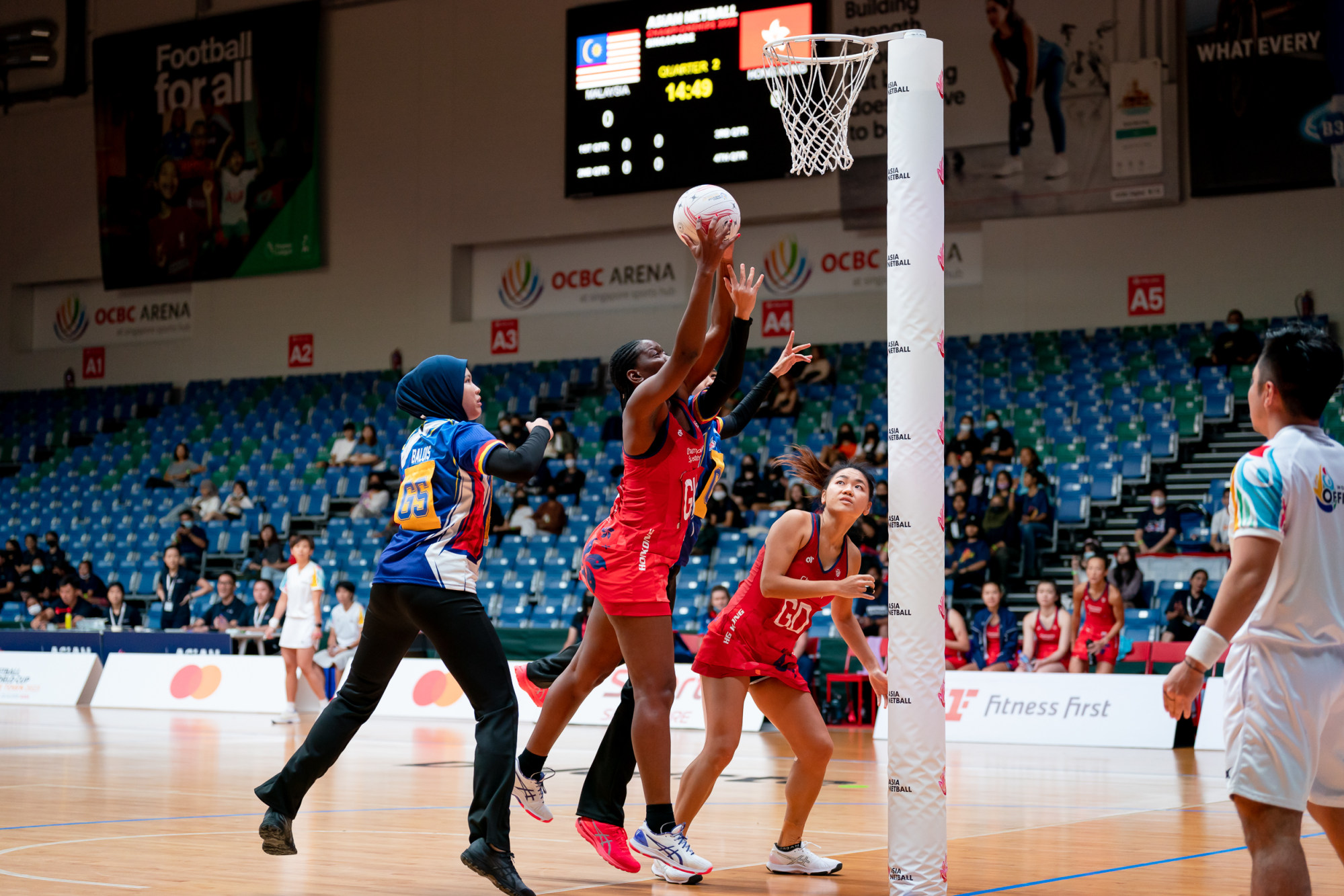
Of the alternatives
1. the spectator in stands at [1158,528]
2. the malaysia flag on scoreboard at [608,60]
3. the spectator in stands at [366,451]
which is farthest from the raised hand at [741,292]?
the spectator in stands at [366,451]

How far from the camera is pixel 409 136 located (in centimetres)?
2794

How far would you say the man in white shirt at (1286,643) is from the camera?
13.1 feet

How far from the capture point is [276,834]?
5527 mm

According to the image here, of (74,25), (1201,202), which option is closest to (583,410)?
(1201,202)

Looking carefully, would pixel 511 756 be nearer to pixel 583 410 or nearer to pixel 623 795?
pixel 623 795

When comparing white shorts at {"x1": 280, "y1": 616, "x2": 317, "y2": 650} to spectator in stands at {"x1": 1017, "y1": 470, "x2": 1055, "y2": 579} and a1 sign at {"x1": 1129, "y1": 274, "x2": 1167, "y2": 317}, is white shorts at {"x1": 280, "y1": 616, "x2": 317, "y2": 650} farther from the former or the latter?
a1 sign at {"x1": 1129, "y1": 274, "x2": 1167, "y2": 317}

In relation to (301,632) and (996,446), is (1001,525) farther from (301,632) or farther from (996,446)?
(301,632)

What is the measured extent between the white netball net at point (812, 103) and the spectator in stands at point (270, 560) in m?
16.0

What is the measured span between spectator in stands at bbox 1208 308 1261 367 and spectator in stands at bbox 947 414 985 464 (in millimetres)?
3647

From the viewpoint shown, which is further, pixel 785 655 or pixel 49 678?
pixel 49 678

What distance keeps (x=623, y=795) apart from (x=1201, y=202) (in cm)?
1833

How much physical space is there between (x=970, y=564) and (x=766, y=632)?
457 inches

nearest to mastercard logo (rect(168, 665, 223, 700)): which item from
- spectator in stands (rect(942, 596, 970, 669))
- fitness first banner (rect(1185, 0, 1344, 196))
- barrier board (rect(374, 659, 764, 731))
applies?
barrier board (rect(374, 659, 764, 731))

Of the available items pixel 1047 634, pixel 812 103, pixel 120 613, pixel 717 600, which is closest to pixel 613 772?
pixel 812 103
